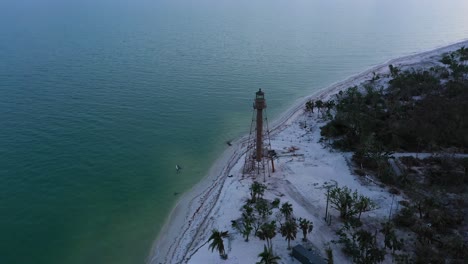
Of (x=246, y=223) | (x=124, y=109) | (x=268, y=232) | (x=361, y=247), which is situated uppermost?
(x=124, y=109)

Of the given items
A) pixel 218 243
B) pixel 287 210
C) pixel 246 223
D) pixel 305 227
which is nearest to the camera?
pixel 218 243

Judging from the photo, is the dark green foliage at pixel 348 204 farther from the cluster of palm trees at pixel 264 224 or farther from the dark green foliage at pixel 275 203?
the dark green foliage at pixel 275 203

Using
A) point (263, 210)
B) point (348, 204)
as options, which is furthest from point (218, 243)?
point (348, 204)

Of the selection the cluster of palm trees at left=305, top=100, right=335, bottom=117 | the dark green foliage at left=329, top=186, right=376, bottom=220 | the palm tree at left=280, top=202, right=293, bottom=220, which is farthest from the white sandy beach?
the cluster of palm trees at left=305, top=100, right=335, bottom=117

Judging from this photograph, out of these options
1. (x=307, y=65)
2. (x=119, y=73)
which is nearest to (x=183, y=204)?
(x=119, y=73)

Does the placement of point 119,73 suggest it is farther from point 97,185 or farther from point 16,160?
point 97,185

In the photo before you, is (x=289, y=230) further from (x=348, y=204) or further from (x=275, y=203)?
(x=348, y=204)

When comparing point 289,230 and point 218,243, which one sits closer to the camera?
point 218,243
